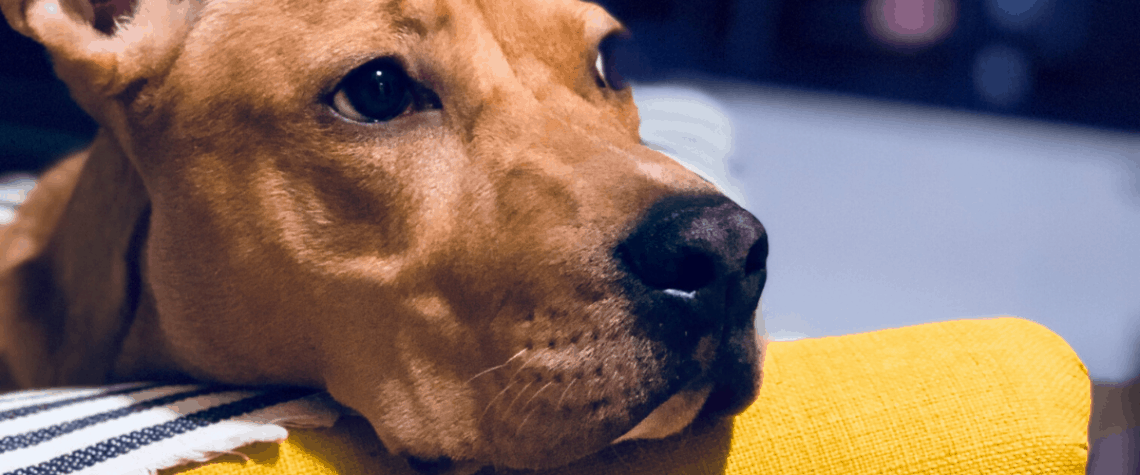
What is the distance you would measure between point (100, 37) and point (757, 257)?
1204 mm

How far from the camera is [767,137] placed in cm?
495

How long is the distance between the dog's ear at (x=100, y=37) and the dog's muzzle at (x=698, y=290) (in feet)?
3.03

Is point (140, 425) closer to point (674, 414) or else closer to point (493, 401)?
point (493, 401)

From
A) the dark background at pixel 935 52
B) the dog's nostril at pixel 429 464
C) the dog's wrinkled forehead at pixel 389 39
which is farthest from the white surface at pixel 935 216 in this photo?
the dog's nostril at pixel 429 464

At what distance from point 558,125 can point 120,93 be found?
2.55 feet

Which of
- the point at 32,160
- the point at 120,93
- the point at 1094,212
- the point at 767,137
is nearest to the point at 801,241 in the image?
the point at 767,137

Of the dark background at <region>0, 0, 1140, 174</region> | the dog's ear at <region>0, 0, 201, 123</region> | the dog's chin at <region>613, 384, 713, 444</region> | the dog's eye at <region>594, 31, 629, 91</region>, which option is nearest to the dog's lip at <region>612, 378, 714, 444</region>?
the dog's chin at <region>613, 384, 713, 444</region>

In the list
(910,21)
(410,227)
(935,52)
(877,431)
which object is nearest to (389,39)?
(410,227)

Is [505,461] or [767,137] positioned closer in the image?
[505,461]

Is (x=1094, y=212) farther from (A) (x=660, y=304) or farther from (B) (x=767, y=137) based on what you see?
(A) (x=660, y=304)

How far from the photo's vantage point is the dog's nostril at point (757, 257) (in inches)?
39.2

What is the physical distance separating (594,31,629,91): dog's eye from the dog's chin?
31.2 inches

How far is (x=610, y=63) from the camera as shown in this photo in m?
1.76

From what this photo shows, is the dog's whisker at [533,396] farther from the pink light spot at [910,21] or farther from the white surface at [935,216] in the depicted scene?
the pink light spot at [910,21]
